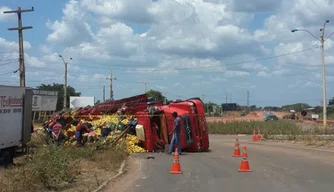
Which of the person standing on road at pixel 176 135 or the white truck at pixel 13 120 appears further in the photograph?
the person standing on road at pixel 176 135

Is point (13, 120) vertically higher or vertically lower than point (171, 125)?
higher

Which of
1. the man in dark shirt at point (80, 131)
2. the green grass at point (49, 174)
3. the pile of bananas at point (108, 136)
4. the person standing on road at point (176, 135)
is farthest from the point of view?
the pile of bananas at point (108, 136)

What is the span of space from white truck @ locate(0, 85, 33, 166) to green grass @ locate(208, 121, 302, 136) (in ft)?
73.1

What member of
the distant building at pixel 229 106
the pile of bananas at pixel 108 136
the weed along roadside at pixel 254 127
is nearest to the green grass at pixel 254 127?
the weed along roadside at pixel 254 127

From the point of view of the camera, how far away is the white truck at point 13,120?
1645 centimetres

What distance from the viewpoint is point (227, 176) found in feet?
43.6

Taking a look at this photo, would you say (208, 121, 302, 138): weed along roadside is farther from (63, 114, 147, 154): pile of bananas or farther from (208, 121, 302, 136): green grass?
(63, 114, 147, 154): pile of bananas

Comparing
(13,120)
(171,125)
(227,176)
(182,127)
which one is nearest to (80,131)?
(13,120)

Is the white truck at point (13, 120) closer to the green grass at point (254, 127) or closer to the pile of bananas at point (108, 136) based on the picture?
the pile of bananas at point (108, 136)

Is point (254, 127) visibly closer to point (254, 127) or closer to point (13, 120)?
point (254, 127)

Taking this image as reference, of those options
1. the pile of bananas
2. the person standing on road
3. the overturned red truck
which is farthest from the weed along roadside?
the person standing on road

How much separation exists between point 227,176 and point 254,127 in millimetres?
28943

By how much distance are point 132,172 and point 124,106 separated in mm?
11275

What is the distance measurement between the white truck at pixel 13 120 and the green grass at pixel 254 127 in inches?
878
